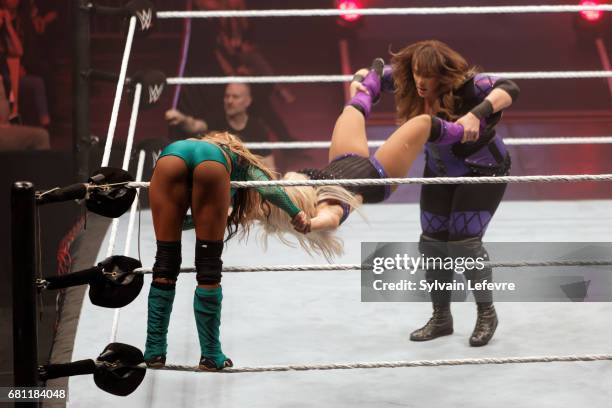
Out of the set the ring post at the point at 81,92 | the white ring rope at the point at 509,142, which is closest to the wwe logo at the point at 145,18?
the ring post at the point at 81,92

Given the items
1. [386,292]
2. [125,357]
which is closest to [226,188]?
[125,357]

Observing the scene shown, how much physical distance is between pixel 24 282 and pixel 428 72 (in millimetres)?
1230

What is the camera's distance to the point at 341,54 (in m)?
5.37

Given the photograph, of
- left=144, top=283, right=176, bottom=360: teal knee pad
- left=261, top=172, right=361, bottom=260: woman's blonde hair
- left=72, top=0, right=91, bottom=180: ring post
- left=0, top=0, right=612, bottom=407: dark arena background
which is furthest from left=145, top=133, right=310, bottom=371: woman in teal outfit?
left=72, top=0, right=91, bottom=180: ring post

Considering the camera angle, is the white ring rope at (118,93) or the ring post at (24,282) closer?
the ring post at (24,282)

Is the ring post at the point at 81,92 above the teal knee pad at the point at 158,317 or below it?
above

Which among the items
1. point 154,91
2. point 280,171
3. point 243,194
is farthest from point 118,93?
point 280,171

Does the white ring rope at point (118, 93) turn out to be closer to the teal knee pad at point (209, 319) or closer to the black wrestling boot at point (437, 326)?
the teal knee pad at point (209, 319)

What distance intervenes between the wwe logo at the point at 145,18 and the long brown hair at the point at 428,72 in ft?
2.76

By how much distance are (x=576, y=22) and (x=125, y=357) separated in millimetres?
3914

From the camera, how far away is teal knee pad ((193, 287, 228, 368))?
222cm

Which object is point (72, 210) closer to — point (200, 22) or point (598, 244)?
point (200, 22)

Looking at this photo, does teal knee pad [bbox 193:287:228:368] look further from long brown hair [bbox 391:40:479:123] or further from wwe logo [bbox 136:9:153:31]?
wwe logo [bbox 136:9:153:31]

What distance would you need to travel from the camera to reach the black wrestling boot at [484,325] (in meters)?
2.77
